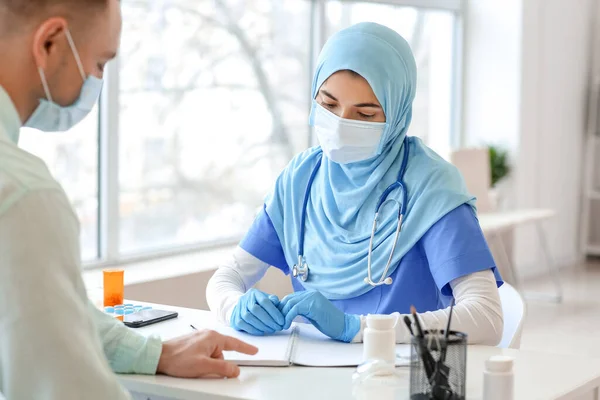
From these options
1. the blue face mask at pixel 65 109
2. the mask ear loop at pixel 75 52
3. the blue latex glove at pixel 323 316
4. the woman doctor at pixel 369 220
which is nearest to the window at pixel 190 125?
the woman doctor at pixel 369 220

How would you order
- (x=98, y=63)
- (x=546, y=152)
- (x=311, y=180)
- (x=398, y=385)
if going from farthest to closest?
(x=546, y=152) → (x=311, y=180) → (x=398, y=385) → (x=98, y=63)

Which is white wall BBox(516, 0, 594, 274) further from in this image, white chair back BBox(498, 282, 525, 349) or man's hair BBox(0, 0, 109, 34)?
man's hair BBox(0, 0, 109, 34)

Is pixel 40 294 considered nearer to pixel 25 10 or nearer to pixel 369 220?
pixel 25 10

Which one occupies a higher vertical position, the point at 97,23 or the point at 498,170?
the point at 97,23

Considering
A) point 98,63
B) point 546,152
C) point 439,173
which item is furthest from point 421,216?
point 546,152

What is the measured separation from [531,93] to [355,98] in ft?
14.4

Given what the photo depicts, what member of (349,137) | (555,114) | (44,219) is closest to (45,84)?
(44,219)

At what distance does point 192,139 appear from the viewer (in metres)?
4.50

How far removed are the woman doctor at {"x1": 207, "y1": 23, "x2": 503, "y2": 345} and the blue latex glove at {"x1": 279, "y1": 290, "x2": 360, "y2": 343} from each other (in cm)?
3

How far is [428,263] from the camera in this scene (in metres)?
2.20

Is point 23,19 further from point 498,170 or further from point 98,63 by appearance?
point 498,170

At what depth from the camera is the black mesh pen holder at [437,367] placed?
152 cm

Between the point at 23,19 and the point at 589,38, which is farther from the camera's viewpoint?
the point at 589,38

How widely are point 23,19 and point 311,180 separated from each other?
1.26m
